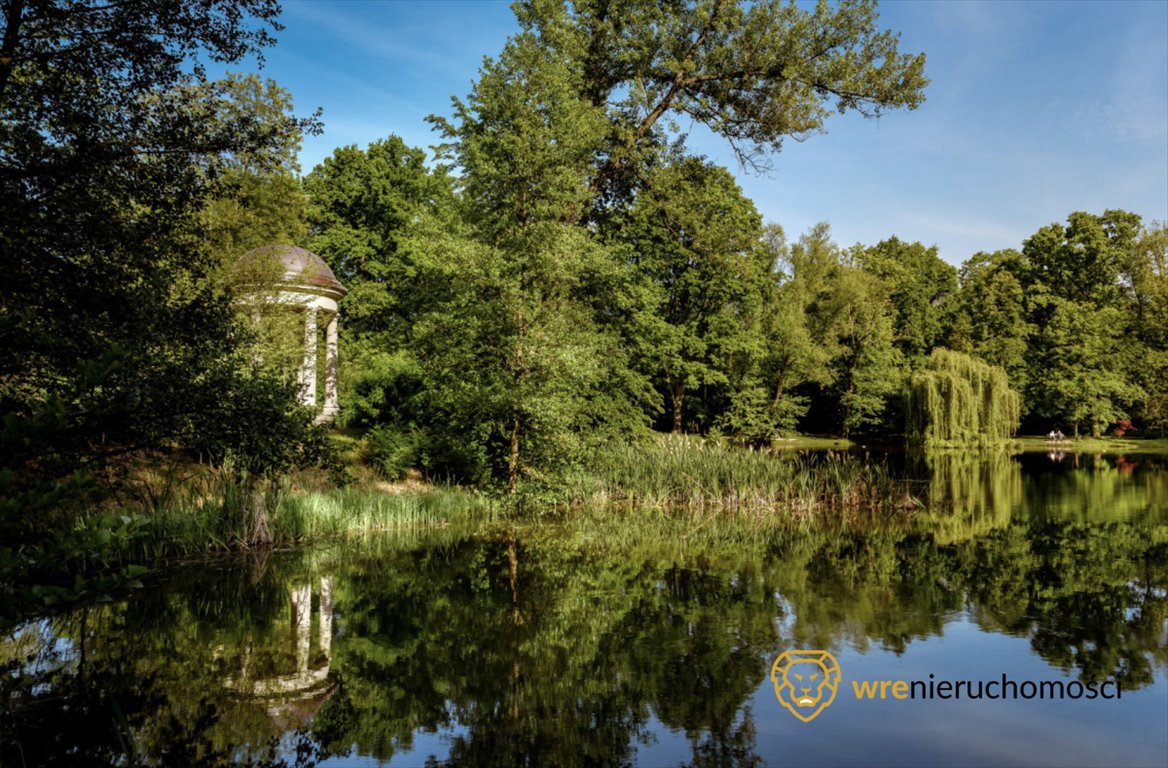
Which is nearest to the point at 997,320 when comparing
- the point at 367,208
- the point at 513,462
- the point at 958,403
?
the point at 958,403

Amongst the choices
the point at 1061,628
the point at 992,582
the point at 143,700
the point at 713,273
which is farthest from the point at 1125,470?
the point at 143,700

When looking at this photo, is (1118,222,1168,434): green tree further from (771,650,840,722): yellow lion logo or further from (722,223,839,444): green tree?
(771,650,840,722): yellow lion logo

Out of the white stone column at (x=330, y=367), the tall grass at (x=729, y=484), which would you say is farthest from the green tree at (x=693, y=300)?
the white stone column at (x=330, y=367)

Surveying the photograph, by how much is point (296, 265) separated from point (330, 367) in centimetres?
315

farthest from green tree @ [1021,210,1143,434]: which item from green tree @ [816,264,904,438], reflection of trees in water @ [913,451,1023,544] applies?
reflection of trees in water @ [913,451,1023,544]

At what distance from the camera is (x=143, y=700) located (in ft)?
17.7

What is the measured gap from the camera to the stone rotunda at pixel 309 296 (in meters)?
17.2

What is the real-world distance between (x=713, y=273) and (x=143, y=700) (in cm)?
2573

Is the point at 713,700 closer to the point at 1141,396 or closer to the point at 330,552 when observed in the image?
the point at 330,552

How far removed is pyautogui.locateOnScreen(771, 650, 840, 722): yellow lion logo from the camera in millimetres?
5453

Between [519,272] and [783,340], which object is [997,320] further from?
[519,272]

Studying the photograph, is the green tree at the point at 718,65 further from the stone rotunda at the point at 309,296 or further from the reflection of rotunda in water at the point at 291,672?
the reflection of rotunda in water at the point at 291,672

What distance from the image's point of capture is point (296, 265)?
20266 millimetres

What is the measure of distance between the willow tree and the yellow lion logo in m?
28.8
